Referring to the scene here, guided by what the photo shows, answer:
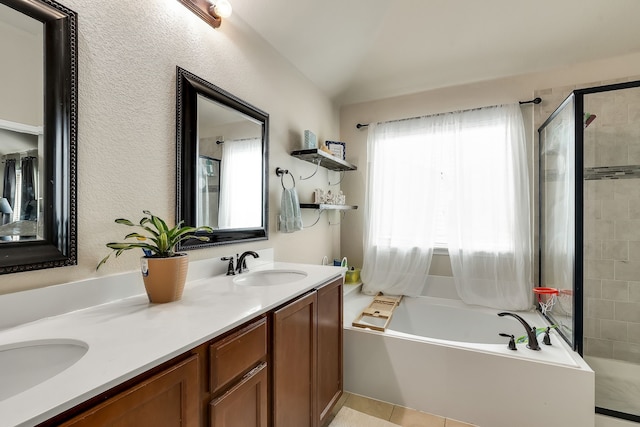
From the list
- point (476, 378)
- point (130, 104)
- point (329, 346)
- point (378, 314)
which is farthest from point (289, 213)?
point (476, 378)

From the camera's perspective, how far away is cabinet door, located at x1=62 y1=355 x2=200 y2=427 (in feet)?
1.89

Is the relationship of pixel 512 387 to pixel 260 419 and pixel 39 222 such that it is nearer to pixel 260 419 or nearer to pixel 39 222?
pixel 260 419

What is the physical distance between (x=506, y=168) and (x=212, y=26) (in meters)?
2.42

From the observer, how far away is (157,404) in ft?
2.25

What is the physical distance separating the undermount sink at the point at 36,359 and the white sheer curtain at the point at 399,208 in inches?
95.6

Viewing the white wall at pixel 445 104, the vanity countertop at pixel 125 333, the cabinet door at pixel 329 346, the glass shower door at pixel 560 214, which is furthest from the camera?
the white wall at pixel 445 104

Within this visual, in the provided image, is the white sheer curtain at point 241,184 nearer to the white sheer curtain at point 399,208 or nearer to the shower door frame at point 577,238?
the white sheer curtain at point 399,208

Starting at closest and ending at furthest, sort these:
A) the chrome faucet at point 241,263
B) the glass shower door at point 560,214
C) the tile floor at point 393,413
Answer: the chrome faucet at point 241,263, the tile floor at point 393,413, the glass shower door at point 560,214

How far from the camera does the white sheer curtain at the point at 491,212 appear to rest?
7.93 feet

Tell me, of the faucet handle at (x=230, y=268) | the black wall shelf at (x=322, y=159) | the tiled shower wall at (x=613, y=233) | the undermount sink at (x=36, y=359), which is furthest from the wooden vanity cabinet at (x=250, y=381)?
the tiled shower wall at (x=613, y=233)

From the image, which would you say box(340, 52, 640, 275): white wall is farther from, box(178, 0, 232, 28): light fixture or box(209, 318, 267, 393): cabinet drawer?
box(209, 318, 267, 393): cabinet drawer

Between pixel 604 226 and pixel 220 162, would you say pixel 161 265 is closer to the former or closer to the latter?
pixel 220 162

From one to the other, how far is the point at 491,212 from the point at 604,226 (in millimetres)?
819

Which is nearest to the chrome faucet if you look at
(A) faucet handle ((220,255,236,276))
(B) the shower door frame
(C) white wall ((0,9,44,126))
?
(A) faucet handle ((220,255,236,276))
